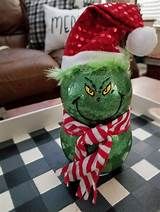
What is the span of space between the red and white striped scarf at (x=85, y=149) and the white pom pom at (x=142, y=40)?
0.12 metres

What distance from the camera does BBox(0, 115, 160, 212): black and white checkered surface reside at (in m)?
0.39

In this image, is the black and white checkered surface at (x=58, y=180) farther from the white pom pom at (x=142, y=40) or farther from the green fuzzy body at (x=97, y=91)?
the white pom pom at (x=142, y=40)

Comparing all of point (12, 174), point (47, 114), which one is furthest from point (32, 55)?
point (12, 174)

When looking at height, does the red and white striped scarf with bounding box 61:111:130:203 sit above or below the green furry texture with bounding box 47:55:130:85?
below

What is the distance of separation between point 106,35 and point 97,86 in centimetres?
10

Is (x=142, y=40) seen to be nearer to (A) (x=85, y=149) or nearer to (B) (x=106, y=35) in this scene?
(B) (x=106, y=35)

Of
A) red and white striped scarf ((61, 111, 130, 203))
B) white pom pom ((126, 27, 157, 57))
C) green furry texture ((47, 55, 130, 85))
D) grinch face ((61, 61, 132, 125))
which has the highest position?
white pom pom ((126, 27, 157, 57))

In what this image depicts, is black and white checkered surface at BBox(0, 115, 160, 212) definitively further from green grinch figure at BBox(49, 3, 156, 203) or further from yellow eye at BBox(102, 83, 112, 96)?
yellow eye at BBox(102, 83, 112, 96)

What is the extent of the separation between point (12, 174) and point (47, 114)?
8.7 inches

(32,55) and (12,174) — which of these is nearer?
(12,174)

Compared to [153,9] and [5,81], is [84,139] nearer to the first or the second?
[5,81]

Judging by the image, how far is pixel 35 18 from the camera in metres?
1.41

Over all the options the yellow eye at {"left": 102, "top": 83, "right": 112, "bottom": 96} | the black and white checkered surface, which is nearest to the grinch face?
the yellow eye at {"left": 102, "top": 83, "right": 112, "bottom": 96}

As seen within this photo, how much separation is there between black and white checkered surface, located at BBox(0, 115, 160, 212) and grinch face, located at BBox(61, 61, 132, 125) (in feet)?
0.48
